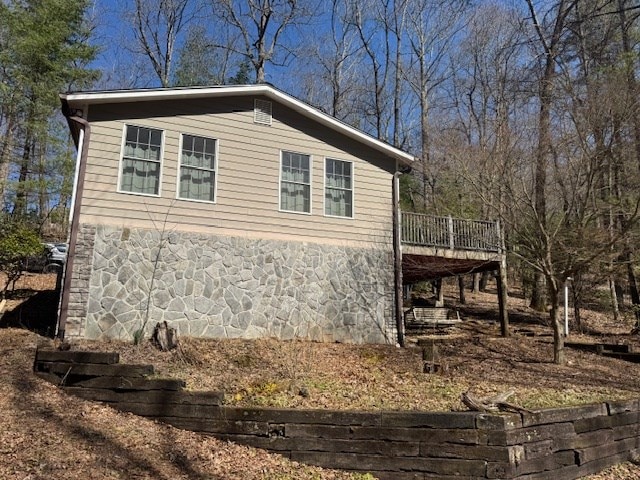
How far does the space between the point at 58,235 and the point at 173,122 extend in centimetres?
1708

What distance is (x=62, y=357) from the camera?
6.69 m

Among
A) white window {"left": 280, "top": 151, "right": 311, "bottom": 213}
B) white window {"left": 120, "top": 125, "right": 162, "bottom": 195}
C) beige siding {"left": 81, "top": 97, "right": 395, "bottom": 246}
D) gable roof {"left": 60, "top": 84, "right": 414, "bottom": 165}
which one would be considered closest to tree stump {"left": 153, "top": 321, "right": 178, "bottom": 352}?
beige siding {"left": 81, "top": 97, "right": 395, "bottom": 246}

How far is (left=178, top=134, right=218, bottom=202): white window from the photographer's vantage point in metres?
10.9

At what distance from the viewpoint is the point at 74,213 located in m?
9.78

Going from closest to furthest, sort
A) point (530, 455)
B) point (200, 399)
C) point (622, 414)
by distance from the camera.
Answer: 1. point (530, 455)
2. point (200, 399)
3. point (622, 414)

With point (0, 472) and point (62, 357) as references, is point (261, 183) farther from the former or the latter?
point (0, 472)

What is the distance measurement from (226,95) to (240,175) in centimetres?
187

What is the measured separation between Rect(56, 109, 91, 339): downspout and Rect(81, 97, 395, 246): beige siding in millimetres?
109

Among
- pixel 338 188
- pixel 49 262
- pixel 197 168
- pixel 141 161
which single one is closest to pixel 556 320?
pixel 338 188

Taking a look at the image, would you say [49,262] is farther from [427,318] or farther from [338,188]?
[427,318]

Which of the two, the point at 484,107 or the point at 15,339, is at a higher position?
the point at 484,107

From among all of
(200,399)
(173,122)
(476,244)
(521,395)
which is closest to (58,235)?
(173,122)

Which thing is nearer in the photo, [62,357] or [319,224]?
[62,357]

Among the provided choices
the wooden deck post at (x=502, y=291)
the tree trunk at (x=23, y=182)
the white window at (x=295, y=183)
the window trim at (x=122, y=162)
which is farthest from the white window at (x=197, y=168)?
the tree trunk at (x=23, y=182)
